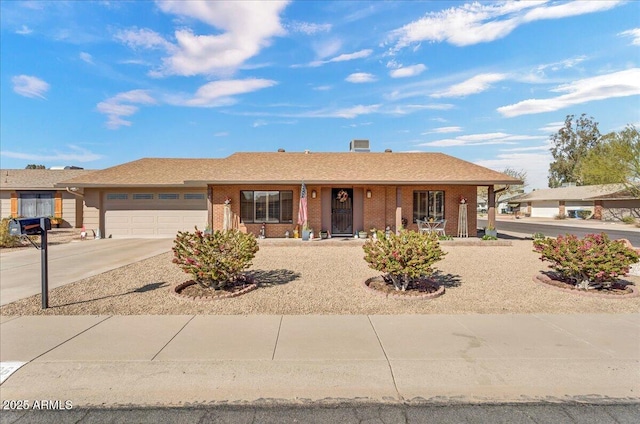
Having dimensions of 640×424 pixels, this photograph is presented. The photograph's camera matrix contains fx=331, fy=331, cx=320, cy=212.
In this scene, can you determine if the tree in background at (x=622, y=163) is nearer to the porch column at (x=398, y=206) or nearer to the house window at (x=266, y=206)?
the porch column at (x=398, y=206)

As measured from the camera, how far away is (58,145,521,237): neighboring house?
49.1ft

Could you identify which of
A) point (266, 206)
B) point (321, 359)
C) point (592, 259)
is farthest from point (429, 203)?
point (321, 359)

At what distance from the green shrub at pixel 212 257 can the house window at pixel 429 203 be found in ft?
36.0

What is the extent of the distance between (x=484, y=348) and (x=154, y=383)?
3.91 metres

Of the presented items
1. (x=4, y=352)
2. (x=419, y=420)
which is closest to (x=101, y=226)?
(x=4, y=352)

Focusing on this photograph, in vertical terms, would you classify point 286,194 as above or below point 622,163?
below

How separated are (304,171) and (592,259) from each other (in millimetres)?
11349

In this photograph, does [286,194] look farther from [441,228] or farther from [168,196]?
[441,228]

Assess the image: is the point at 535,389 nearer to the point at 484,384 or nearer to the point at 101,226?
the point at 484,384

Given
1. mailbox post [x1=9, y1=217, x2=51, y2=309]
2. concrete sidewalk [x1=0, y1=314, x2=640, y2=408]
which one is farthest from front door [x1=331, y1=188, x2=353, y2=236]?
mailbox post [x1=9, y1=217, x2=51, y2=309]

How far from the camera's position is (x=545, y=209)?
158 ft


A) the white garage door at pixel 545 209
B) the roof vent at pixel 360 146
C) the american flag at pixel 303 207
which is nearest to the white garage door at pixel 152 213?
the american flag at pixel 303 207

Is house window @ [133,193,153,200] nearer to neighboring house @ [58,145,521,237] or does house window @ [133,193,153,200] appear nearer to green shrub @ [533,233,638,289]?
neighboring house @ [58,145,521,237]

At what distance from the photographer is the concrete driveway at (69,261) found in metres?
7.43
